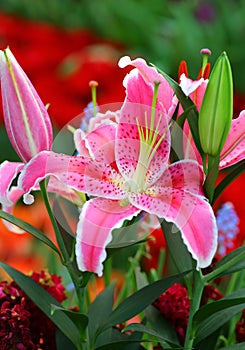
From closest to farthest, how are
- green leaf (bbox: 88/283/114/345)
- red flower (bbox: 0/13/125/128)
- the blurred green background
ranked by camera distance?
green leaf (bbox: 88/283/114/345), red flower (bbox: 0/13/125/128), the blurred green background

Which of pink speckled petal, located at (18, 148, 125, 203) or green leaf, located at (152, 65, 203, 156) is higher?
green leaf, located at (152, 65, 203, 156)

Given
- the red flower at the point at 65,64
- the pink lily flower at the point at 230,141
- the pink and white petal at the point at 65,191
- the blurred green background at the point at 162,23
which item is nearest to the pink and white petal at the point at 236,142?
the pink lily flower at the point at 230,141

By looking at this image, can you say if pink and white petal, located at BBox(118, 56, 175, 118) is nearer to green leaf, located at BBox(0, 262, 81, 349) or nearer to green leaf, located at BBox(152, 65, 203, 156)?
green leaf, located at BBox(152, 65, 203, 156)

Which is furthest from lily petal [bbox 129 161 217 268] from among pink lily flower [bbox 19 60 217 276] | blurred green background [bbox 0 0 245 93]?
Answer: blurred green background [bbox 0 0 245 93]

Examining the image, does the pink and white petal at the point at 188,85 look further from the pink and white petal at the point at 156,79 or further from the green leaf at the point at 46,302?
the green leaf at the point at 46,302

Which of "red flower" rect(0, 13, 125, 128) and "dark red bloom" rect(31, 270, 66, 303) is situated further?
"red flower" rect(0, 13, 125, 128)

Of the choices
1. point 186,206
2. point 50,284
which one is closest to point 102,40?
point 50,284
